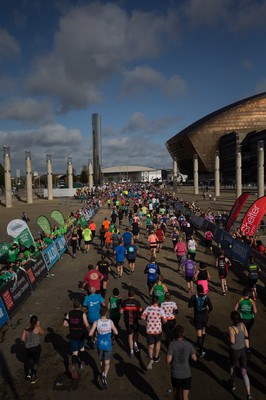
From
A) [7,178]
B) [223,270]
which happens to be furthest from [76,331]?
[7,178]

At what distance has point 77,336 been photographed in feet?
22.2

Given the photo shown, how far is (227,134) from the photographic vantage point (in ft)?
383

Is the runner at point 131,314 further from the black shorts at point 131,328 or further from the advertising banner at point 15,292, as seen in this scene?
the advertising banner at point 15,292

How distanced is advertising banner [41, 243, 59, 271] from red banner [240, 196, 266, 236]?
961cm

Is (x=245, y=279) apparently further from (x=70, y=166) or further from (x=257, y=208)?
(x=70, y=166)

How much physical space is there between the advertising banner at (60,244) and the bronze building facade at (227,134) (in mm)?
95145

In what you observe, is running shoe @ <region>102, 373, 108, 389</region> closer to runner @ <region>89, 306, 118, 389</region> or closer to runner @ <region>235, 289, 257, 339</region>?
runner @ <region>89, 306, 118, 389</region>

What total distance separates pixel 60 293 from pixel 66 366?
16.3 ft

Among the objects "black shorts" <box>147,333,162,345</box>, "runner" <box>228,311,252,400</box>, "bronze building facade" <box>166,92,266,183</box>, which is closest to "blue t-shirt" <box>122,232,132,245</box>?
"black shorts" <box>147,333,162,345</box>

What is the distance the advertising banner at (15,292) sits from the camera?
381 inches

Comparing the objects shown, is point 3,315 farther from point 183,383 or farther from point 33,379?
point 183,383

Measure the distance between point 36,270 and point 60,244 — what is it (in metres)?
5.11

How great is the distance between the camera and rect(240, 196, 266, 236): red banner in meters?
18.0

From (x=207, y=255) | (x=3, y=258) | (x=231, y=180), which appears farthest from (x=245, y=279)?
(x=231, y=180)
